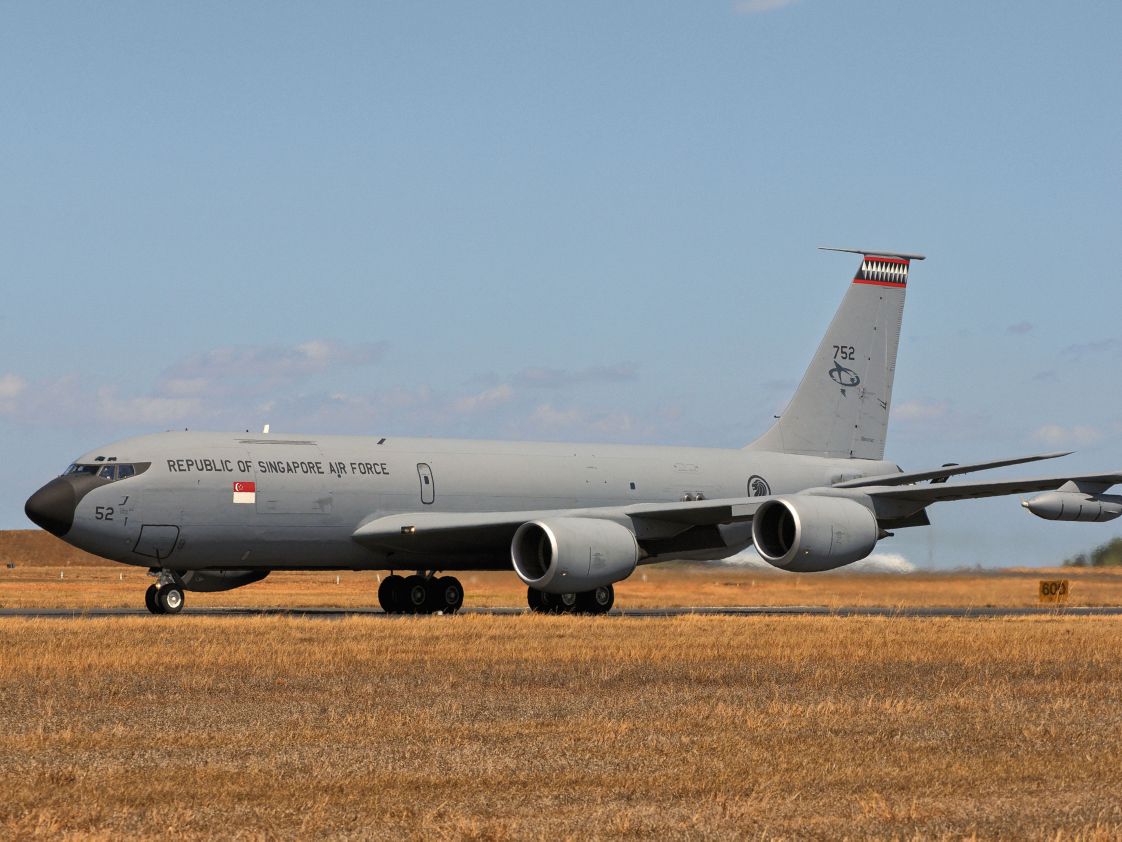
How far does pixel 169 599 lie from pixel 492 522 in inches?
257

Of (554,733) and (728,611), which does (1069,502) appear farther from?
(554,733)

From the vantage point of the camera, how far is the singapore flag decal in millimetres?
30672

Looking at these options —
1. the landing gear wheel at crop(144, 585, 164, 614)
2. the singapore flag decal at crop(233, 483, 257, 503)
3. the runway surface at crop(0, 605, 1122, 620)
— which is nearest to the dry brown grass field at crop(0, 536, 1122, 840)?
the singapore flag decal at crop(233, 483, 257, 503)

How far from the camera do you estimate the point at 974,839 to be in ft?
28.0

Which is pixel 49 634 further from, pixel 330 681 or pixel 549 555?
pixel 549 555

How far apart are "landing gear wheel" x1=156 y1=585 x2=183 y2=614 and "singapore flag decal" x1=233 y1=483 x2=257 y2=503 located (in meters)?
2.42

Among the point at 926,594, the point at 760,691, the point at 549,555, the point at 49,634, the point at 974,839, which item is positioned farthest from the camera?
the point at 926,594

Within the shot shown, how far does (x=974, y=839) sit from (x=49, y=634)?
57.2 ft

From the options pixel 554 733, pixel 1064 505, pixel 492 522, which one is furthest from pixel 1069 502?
pixel 554 733

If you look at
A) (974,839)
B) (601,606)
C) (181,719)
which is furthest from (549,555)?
(974,839)

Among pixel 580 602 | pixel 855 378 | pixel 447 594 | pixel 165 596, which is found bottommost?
pixel 165 596

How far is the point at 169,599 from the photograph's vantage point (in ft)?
103

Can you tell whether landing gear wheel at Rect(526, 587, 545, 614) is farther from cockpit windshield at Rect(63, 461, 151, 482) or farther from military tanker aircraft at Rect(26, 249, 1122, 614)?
cockpit windshield at Rect(63, 461, 151, 482)

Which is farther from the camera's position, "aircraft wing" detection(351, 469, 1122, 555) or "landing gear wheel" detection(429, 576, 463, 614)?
"landing gear wheel" detection(429, 576, 463, 614)
